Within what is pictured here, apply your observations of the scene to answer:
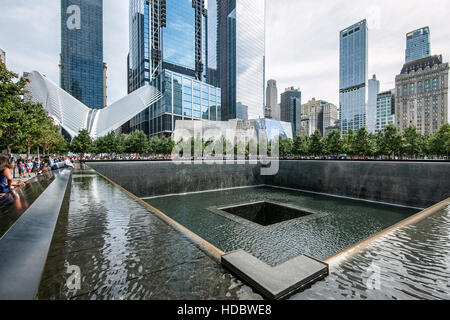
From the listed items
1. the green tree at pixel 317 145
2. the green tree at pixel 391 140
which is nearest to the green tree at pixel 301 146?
the green tree at pixel 317 145

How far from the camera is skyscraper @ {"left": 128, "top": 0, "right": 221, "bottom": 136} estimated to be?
Answer: 190 ft

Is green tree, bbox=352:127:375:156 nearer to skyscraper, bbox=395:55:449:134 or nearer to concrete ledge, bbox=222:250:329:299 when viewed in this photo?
concrete ledge, bbox=222:250:329:299

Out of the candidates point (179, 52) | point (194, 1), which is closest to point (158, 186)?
point (179, 52)

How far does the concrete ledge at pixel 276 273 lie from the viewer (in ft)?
5.79

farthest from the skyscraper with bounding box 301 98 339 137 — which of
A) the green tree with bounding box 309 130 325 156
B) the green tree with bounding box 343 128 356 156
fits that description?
the green tree with bounding box 343 128 356 156

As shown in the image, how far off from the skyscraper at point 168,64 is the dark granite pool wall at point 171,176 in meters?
39.5

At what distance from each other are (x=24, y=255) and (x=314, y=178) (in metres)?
18.6

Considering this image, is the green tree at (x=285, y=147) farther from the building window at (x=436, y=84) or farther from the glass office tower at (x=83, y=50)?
the glass office tower at (x=83, y=50)

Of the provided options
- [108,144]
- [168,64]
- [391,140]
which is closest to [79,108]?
[108,144]

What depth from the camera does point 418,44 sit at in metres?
138

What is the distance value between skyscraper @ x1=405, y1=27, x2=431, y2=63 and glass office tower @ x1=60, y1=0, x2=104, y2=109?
188967 millimetres

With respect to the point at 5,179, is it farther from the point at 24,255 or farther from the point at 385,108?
the point at 385,108

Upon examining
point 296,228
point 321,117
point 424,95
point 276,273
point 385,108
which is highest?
point 321,117
